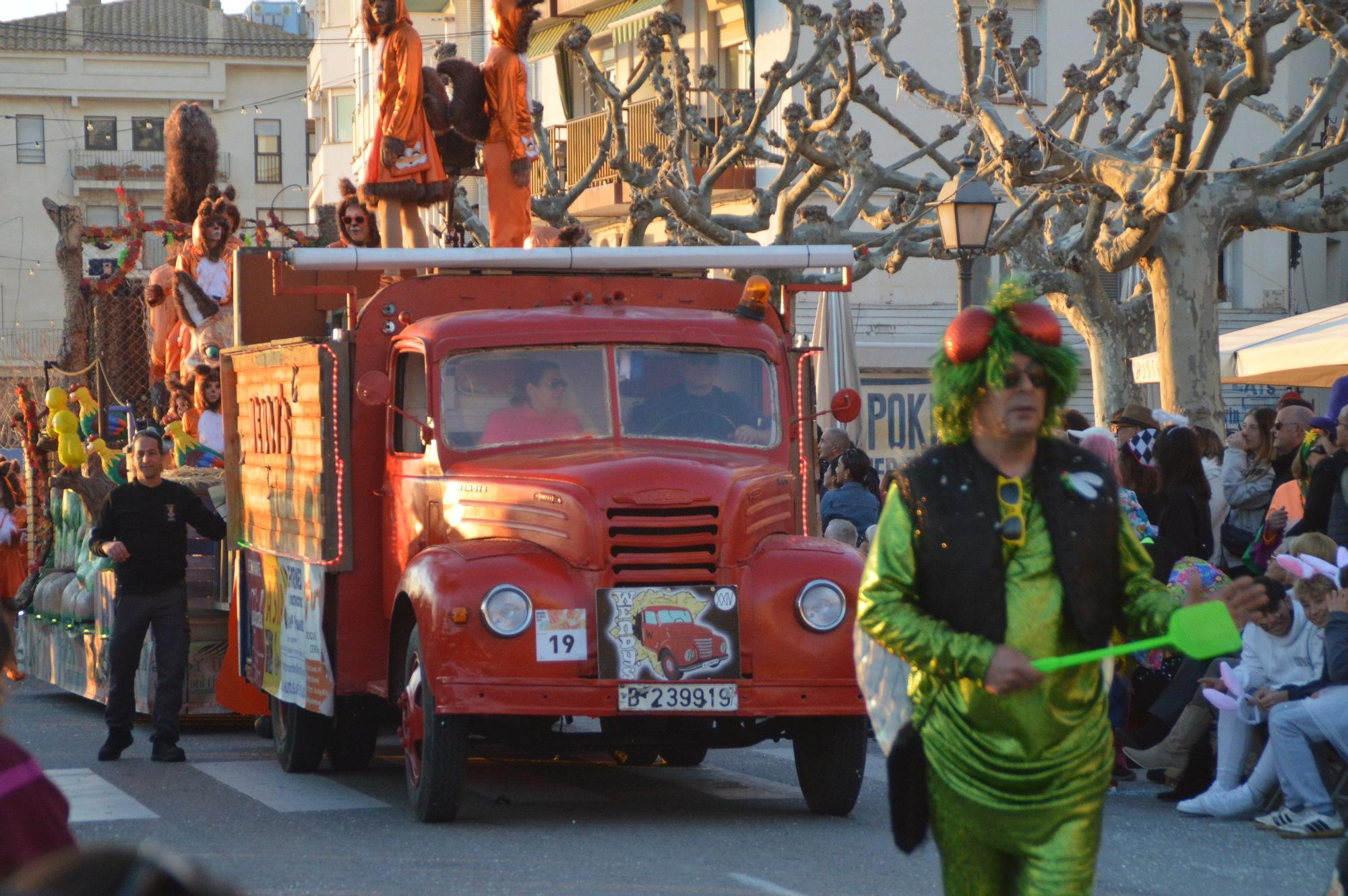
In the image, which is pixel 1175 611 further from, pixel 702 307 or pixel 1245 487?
pixel 1245 487

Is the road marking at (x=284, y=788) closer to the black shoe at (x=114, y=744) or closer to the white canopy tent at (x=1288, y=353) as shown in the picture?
the black shoe at (x=114, y=744)

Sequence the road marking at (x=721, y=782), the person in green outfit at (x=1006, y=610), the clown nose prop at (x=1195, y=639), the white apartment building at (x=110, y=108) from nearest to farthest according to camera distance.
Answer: the clown nose prop at (x=1195, y=639) → the person in green outfit at (x=1006, y=610) → the road marking at (x=721, y=782) → the white apartment building at (x=110, y=108)

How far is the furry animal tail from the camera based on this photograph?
18.4 meters

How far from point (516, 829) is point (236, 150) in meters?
67.9

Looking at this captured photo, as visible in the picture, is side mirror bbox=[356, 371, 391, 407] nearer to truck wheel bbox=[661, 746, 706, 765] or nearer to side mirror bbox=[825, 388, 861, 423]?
side mirror bbox=[825, 388, 861, 423]

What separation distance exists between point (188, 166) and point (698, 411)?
9.12m

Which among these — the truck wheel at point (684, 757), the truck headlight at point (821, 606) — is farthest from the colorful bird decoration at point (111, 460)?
the truck headlight at point (821, 606)

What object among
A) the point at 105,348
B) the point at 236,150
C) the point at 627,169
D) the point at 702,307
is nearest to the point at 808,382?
the point at 702,307

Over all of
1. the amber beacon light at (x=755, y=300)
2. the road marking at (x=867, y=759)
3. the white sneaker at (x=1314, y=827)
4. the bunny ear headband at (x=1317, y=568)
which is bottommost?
the road marking at (x=867, y=759)

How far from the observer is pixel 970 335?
506cm

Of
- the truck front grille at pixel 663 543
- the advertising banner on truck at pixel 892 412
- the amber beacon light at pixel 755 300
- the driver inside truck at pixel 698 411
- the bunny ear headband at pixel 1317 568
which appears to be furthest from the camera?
the advertising banner on truck at pixel 892 412

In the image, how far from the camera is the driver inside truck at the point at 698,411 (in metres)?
10.7

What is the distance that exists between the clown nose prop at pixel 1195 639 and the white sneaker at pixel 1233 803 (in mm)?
5554

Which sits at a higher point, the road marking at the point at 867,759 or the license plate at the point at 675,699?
the license plate at the point at 675,699
